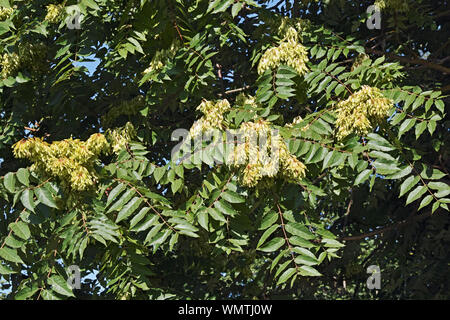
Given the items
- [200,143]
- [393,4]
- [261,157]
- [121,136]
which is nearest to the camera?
[261,157]

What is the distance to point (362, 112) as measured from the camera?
3.41 metres

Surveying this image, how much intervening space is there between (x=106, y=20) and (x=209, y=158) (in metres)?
1.61

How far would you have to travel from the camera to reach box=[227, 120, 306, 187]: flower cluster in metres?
3.15

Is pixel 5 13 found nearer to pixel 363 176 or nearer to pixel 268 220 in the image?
pixel 268 220

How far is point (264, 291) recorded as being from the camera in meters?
5.34

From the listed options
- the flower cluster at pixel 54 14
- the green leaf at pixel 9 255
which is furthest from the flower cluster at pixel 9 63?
the green leaf at pixel 9 255

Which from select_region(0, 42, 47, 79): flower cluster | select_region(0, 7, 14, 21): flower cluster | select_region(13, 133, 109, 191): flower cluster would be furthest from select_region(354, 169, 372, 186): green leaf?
select_region(0, 7, 14, 21): flower cluster

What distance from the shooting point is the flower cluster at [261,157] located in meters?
3.15

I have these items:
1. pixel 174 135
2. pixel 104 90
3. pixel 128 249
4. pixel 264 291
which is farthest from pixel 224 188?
pixel 264 291

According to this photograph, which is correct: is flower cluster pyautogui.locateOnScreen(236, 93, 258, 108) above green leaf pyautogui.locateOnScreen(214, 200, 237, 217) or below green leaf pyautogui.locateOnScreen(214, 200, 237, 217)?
above

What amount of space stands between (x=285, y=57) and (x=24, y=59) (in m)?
1.79

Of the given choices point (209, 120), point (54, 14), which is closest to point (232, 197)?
point (209, 120)

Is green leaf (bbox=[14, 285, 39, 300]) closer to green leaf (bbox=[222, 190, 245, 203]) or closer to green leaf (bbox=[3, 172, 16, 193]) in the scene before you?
green leaf (bbox=[3, 172, 16, 193])

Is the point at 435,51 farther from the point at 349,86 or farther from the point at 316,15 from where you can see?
the point at 349,86
